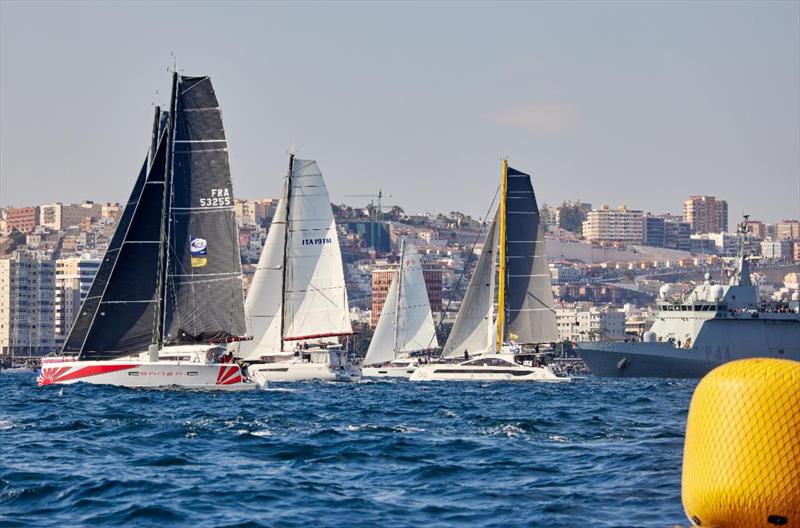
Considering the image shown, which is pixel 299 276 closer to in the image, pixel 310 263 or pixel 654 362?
pixel 310 263

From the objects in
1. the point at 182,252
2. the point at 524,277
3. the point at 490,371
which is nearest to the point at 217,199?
the point at 182,252

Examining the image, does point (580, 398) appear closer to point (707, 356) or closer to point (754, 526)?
point (754, 526)

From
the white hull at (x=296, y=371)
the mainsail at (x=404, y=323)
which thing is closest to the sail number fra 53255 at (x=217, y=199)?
the white hull at (x=296, y=371)

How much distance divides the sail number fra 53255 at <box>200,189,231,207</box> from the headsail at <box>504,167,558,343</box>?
28583 mm

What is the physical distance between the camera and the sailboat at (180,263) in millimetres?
48938

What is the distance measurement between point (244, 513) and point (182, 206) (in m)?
33.4

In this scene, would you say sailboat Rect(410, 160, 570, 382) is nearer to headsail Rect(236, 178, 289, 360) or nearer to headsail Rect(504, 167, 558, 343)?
headsail Rect(504, 167, 558, 343)

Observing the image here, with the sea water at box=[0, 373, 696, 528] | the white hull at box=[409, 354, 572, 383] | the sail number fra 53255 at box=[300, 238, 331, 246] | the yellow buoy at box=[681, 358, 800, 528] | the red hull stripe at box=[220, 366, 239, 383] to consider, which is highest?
the sail number fra 53255 at box=[300, 238, 331, 246]

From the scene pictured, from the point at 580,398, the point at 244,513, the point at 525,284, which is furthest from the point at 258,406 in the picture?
the point at 525,284

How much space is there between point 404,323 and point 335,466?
65.2 metres

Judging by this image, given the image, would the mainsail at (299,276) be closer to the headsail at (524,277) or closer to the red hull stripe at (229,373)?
the headsail at (524,277)

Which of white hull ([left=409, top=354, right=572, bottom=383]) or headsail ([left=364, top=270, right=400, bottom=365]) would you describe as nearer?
white hull ([left=409, top=354, right=572, bottom=383])

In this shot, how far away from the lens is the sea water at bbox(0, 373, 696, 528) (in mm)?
16703

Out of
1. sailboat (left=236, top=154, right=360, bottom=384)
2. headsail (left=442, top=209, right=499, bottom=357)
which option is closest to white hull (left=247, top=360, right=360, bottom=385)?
sailboat (left=236, top=154, right=360, bottom=384)
